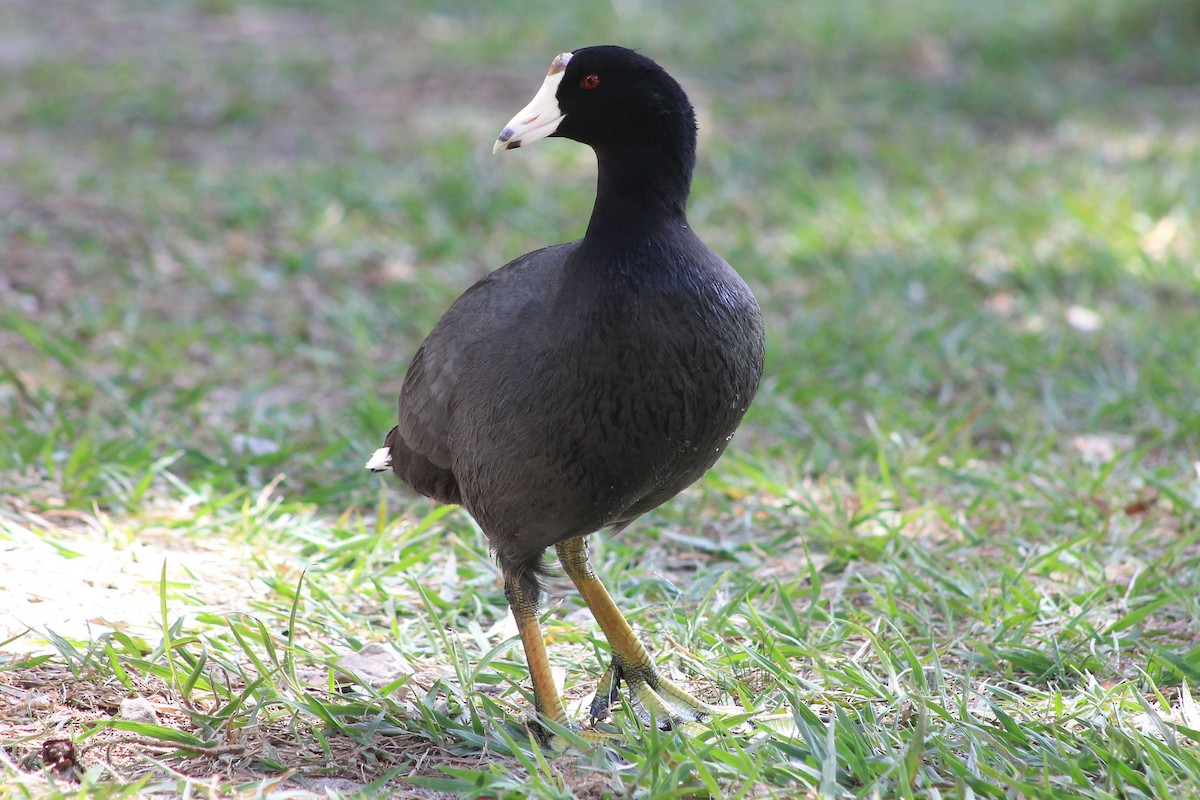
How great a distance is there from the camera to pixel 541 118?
2.59m

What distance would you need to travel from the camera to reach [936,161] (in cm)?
702

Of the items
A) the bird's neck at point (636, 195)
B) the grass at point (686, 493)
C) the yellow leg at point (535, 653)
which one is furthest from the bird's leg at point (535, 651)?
the bird's neck at point (636, 195)

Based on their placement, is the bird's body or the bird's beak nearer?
the bird's body

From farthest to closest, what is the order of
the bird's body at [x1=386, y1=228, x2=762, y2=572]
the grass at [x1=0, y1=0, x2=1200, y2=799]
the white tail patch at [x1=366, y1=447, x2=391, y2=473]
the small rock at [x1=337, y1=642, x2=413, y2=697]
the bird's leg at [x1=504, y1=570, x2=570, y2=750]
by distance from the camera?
1. the white tail patch at [x1=366, y1=447, x2=391, y2=473]
2. the small rock at [x1=337, y1=642, x2=413, y2=697]
3. the bird's leg at [x1=504, y1=570, x2=570, y2=750]
4. the grass at [x1=0, y1=0, x2=1200, y2=799]
5. the bird's body at [x1=386, y1=228, x2=762, y2=572]

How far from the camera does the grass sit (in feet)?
8.31

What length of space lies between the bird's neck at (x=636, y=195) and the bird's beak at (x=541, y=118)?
0.38ft

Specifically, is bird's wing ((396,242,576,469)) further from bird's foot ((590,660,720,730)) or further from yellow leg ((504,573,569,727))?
bird's foot ((590,660,720,730))

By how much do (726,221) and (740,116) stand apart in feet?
5.70

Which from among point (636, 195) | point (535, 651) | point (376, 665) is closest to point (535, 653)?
point (535, 651)

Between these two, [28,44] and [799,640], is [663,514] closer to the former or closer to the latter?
[799,640]

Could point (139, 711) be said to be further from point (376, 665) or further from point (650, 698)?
point (650, 698)

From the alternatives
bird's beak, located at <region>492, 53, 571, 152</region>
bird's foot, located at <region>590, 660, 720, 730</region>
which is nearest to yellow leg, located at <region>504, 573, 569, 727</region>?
bird's foot, located at <region>590, 660, 720, 730</region>

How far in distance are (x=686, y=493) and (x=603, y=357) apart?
1634mm

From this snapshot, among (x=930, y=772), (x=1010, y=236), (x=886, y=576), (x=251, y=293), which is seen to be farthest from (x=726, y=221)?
(x=930, y=772)
